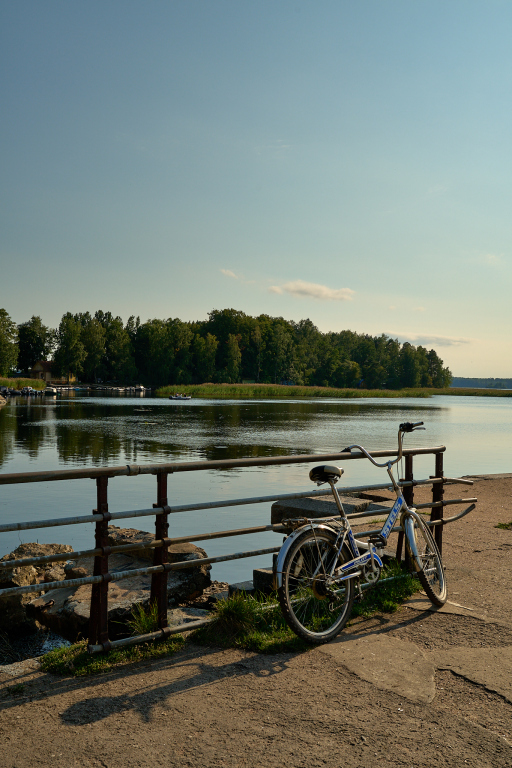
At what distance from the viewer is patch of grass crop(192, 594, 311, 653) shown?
429 cm

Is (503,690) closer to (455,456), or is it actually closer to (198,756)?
(198,756)

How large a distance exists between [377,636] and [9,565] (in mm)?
2607

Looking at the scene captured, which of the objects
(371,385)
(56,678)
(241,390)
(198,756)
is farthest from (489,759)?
(371,385)

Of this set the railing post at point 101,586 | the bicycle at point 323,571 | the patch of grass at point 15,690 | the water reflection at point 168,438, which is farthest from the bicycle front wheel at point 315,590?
the water reflection at point 168,438

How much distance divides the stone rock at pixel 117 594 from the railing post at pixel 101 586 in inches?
47.7

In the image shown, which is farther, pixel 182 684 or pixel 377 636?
pixel 377 636

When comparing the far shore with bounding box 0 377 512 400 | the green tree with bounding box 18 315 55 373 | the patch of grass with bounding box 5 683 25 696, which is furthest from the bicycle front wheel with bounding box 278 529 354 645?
the green tree with bounding box 18 315 55 373

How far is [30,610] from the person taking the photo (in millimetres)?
6625

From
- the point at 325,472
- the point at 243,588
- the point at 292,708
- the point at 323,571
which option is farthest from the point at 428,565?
the point at 292,708

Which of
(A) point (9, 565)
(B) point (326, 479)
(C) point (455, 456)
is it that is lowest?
(C) point (455, 456)

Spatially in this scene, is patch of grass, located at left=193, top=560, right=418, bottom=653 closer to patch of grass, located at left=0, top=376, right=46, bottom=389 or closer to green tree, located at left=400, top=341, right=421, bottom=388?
patch of grass, located at left=0, top=376, right=46, bottom=389

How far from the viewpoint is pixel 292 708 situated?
3.41 m

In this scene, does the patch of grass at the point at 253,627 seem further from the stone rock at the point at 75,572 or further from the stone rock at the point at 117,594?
the stone rock at the point at 75,572

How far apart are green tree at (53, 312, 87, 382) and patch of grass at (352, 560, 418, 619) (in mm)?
132840
